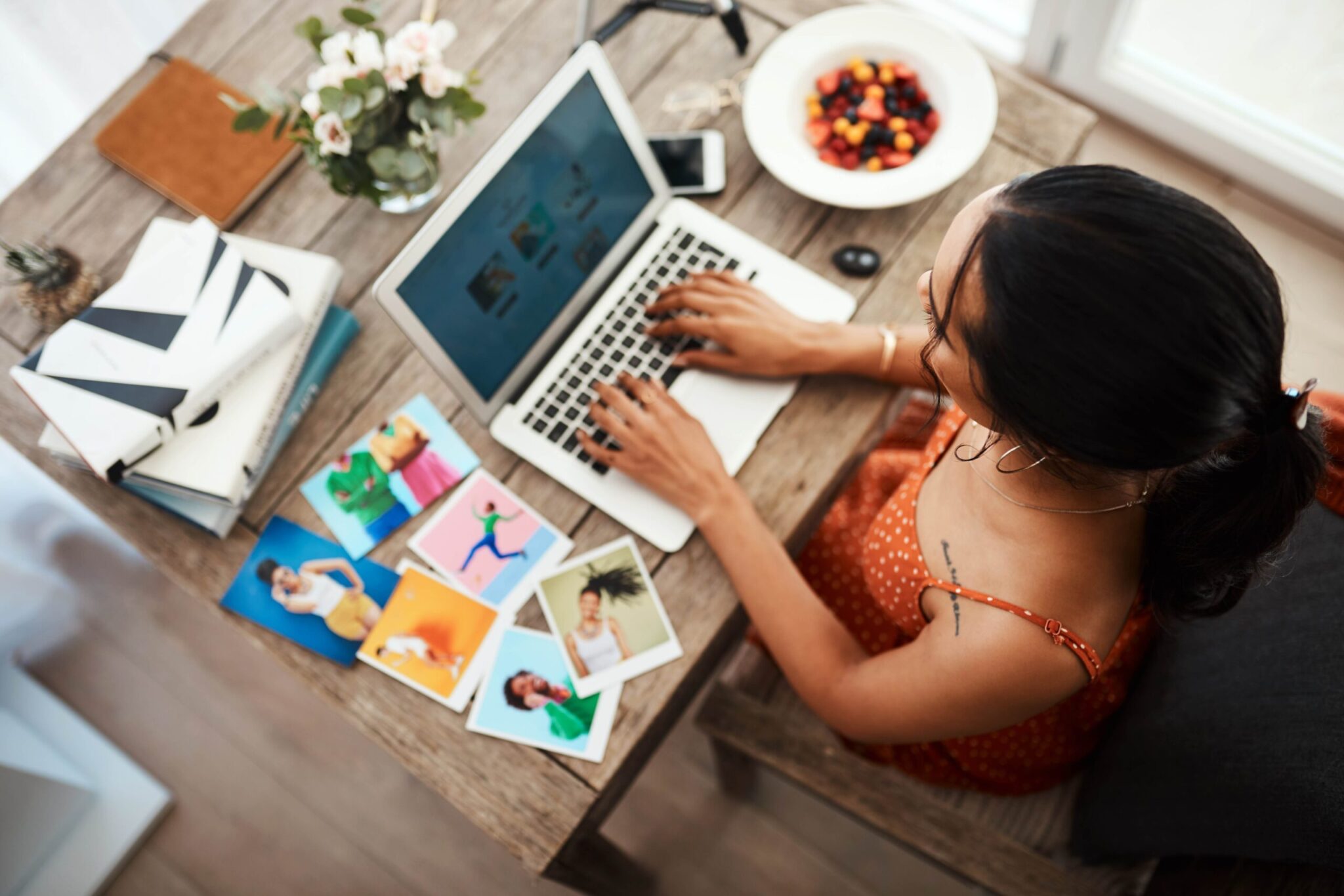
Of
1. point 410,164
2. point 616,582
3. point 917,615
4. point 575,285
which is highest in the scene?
point 410,164

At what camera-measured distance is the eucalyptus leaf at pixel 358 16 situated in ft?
3.42

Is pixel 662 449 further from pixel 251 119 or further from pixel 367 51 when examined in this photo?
pixel 251 119

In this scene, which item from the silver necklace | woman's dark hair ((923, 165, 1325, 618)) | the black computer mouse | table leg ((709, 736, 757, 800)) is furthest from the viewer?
table leg ((709, 736, 757, 800))

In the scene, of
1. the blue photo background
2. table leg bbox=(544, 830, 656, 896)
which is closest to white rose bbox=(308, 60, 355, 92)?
the blue photo background

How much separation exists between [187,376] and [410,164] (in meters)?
0.37

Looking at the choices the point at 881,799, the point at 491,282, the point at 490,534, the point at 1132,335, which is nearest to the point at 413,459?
the point at 490,534

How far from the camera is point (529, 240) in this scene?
1.07 metres

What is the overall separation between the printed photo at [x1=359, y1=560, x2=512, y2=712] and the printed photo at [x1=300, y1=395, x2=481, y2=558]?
0.08 m

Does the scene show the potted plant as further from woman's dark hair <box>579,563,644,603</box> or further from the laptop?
woman's dark hair <box>579,563,644,603</box>

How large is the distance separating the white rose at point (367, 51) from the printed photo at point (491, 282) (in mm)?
272

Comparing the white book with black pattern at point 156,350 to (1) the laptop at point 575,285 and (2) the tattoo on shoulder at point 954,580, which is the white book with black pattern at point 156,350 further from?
(2) the tattoo on shoulder at point 954,580

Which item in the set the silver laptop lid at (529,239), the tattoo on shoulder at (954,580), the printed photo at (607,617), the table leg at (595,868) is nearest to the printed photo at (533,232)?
the silver laptop lid at (529,239)

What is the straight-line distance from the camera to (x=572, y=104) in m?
1.03

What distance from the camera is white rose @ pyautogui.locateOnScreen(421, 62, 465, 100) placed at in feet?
3.51
